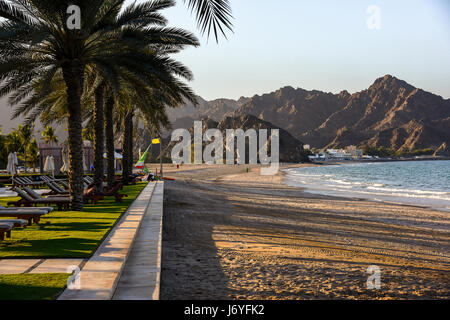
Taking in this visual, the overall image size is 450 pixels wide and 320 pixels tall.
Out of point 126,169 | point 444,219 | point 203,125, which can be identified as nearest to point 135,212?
point 444,219

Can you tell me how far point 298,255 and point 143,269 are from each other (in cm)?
349

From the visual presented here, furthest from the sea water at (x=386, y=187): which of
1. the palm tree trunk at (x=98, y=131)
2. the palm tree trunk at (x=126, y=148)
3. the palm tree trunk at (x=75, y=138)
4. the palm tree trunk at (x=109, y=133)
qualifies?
the palm tree trunk at (x=75, y=138)

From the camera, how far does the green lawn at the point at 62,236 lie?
641cm

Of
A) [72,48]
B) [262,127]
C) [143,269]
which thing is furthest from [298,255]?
[262,127]

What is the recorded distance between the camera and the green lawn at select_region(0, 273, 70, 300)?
4340 mm

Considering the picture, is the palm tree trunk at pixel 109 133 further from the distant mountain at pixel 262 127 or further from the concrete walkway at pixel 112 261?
the distant mountain at pixel 262 127

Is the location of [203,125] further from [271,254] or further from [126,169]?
[271,254]

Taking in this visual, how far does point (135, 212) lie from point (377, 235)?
23.0 feet

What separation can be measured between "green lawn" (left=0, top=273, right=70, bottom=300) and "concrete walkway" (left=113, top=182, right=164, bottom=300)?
0.70 metres

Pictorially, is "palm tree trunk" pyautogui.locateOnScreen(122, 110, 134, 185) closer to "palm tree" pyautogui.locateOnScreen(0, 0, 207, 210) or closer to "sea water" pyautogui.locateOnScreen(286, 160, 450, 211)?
"palm tree" pyautogui.locateOnScreen(0, 0, 207, 210)

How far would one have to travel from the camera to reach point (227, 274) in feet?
21.1

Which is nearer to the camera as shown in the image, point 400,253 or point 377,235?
point 400,253

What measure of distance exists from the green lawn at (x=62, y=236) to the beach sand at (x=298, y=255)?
140 centimetres

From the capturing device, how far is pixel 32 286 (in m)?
4.70
